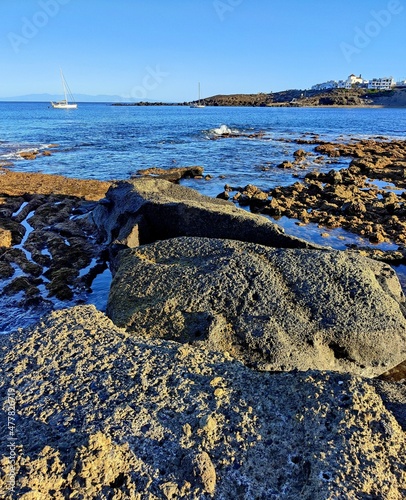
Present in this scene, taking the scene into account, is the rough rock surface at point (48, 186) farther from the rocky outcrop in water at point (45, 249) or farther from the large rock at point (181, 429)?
the large rock at point (181, 429)

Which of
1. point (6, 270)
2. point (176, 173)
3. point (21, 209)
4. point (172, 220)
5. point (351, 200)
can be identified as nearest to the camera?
point (172, 220)

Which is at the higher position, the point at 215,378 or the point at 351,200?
the point at 215,378

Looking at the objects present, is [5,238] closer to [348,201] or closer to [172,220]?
[172,220]

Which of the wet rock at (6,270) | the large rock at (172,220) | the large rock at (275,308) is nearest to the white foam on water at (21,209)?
the large rock at (172,220)

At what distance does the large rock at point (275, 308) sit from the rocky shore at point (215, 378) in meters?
0.02

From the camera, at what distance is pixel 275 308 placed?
15.0 ft

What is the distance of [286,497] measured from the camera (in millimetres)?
2332

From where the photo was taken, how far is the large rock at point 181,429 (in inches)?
92.0

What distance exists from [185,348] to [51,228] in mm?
7973

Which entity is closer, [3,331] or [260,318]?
[260,318]

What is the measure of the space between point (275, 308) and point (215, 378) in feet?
5.30

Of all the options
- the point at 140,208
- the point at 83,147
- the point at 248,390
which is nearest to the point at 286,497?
the point at 248,390

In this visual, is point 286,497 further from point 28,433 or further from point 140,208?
point 140,208

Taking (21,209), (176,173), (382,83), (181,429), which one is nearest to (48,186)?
(21,209)
